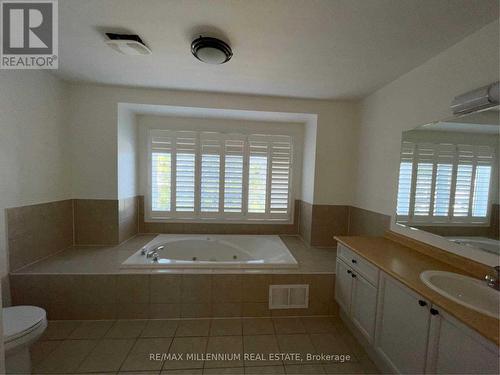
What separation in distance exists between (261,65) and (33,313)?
100 inches

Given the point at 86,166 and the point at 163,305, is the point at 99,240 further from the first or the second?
the point at 163,305

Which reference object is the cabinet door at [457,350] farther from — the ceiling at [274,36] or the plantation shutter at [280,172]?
the plantation shutter at [280,172]

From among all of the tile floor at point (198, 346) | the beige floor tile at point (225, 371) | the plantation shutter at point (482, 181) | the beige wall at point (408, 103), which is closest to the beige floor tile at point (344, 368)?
the tile floor at point (198, 346)

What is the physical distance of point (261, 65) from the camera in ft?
5.93

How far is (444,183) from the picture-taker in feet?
5.11

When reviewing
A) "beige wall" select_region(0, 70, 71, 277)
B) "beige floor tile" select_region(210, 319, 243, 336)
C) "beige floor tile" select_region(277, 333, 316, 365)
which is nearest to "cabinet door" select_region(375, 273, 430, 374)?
"beige floor tile" select_region(277, 333, 316, 365)

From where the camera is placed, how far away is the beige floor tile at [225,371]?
145 cm

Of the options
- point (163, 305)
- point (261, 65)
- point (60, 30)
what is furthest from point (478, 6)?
point (163, 305)

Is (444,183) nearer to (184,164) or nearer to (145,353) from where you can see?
(145,353)

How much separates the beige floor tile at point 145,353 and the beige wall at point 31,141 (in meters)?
1.31

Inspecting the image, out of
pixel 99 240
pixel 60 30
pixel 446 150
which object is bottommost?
pixel 99 240

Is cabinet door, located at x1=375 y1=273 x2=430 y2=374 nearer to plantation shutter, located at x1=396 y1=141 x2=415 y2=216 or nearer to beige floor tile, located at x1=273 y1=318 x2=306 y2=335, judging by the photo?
beige floor tile, located at x1=273 y1=318 x2=306 y2=335

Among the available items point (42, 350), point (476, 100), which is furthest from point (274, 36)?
point (42, 350)

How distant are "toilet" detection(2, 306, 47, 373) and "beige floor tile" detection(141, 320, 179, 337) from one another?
70cm
